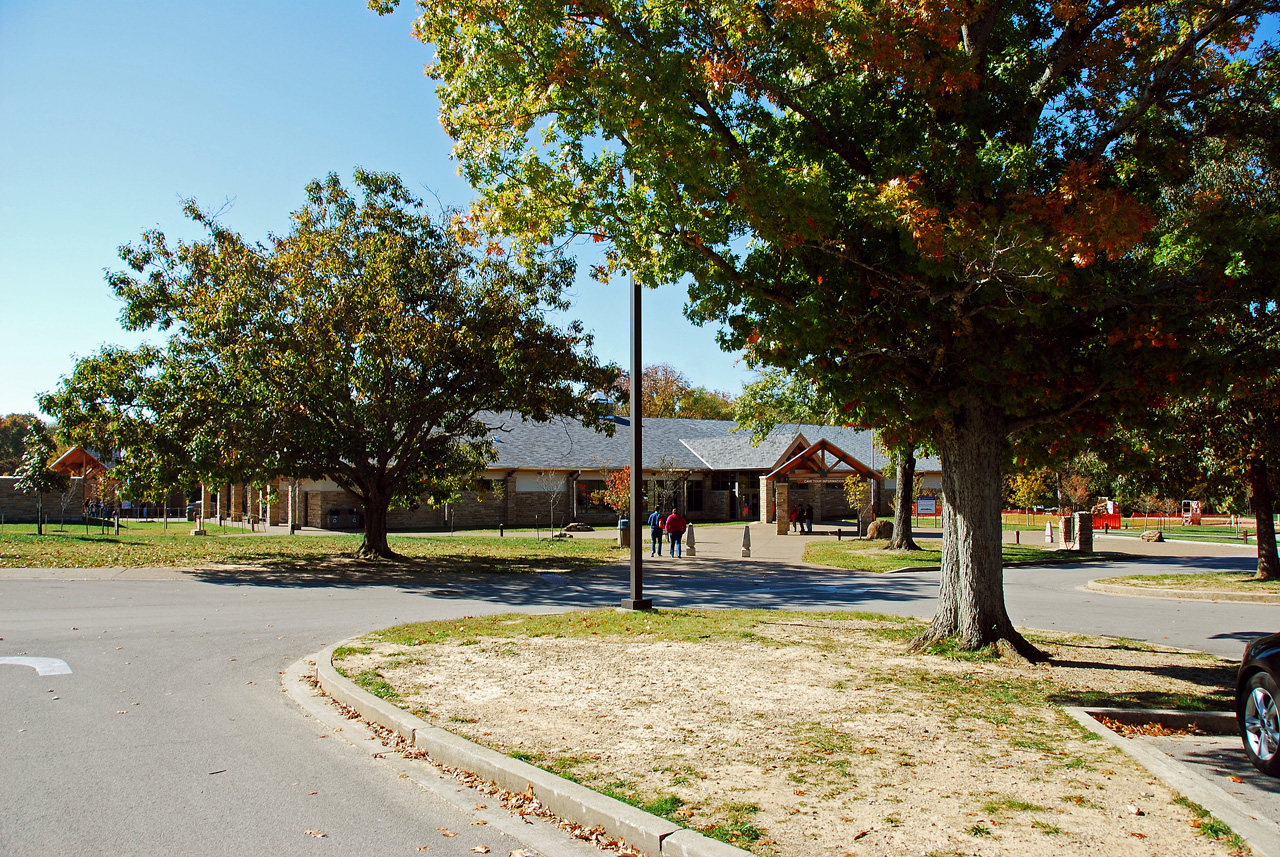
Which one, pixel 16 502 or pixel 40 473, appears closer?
pixel 40 473

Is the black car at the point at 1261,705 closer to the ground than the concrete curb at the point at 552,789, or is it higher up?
higher up

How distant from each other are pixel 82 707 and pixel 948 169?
9220 millimetres

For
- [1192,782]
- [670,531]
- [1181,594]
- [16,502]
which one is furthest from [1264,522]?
[16,502]

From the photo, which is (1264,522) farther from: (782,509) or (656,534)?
(782,509)

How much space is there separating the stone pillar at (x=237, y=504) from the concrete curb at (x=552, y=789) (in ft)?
145

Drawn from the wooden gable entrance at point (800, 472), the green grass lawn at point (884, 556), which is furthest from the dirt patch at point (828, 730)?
the wooden gable entrance at point (800, 472)

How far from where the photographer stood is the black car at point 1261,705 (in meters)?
5.50

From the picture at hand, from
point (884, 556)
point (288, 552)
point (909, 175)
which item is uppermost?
point (909, 175)

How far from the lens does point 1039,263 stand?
7309 mm

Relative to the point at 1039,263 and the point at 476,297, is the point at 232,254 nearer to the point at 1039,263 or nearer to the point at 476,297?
the point at 476,297

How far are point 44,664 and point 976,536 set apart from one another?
10064 millimetres

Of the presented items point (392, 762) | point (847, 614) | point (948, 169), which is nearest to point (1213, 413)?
point (847, 614)

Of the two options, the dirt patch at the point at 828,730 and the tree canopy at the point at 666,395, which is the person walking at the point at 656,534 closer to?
the dirt patch at the point at 828,730

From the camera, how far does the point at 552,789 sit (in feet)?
16.4
